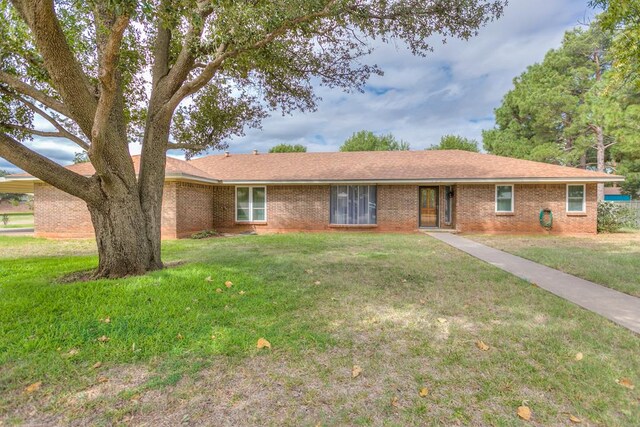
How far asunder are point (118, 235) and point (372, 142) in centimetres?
4164

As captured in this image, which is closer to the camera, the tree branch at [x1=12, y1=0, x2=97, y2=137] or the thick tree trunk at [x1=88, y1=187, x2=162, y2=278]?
the tree branch at [x1=12, y1=0, x2=97, y2=137]

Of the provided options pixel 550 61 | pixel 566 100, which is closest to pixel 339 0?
pixel 566 100

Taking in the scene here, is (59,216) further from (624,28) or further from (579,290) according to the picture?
(624,28)

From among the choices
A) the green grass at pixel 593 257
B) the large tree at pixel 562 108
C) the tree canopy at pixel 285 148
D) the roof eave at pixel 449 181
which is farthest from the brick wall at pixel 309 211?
the tree canopy at pixel 285 148

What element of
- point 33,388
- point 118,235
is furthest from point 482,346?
point 118,235

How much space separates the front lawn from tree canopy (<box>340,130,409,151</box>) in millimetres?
40374

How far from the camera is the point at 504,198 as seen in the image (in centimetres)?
1418

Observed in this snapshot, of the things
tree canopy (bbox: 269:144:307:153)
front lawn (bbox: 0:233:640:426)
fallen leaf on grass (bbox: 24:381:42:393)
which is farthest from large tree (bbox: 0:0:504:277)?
tree canopy (bbox: 269:144:307:153)

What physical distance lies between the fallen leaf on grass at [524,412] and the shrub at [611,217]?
652 inches

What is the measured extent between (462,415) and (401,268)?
474 centimetres

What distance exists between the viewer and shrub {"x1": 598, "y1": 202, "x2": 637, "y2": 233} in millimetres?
14609

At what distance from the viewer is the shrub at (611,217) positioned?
47.9 ft

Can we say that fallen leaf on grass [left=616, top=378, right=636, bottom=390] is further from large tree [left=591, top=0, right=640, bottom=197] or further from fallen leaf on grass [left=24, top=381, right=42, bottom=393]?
large tree [left=591, top=0, right=640, bottom=197]

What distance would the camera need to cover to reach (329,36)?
7.73 meters
